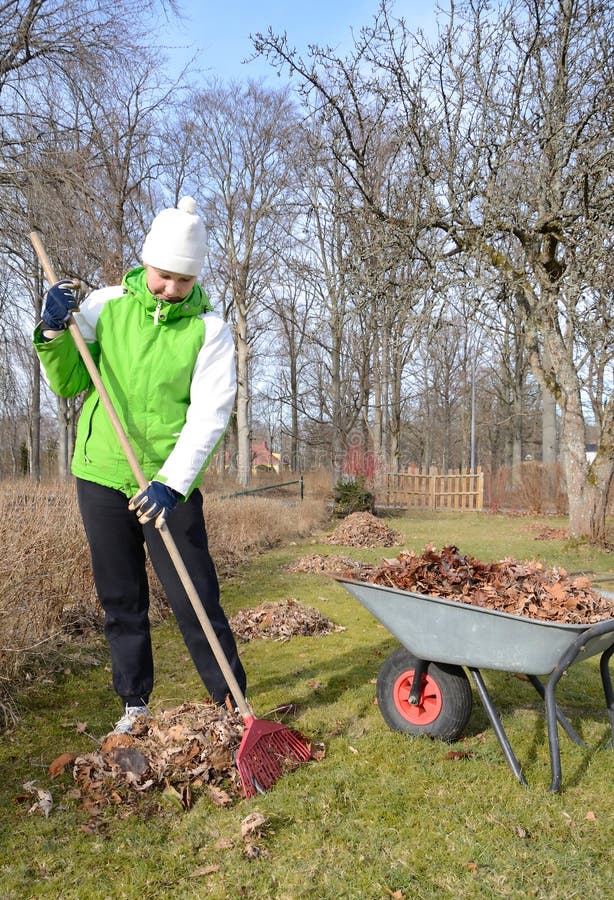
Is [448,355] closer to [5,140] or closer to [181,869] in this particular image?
[5,140]

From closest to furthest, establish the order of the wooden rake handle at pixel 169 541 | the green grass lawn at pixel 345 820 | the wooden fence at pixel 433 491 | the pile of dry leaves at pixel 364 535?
1. the green grass lawn at pixel 345 820
2. the wooden rake handle at pixel 169 541
3. the pile of dry leaves at pixel 364 535
4. the wooden fence at pixel 433 491

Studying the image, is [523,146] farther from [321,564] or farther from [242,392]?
[242,392]

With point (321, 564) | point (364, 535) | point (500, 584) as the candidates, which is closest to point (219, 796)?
point (500, 584)

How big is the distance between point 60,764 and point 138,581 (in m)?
0.76

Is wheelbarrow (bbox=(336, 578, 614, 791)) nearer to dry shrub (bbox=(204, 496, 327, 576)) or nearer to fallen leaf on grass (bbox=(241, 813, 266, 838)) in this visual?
fallen leaf on grass (bbox=(241, 813, 266, 838))

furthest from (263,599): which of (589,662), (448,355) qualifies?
(448,355)

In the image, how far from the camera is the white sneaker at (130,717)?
8.41ft

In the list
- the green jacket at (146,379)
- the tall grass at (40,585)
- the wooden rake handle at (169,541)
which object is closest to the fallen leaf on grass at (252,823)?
the wooden rake handle at (169,541)

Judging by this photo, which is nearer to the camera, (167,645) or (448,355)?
(167,645)

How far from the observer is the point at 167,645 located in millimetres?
4473

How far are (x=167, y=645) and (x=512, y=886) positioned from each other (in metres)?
2.98

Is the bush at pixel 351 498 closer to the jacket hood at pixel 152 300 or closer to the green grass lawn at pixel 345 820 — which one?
the green grass lawn at pixel 345 820

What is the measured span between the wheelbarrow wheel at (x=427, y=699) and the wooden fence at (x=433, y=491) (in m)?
14.1

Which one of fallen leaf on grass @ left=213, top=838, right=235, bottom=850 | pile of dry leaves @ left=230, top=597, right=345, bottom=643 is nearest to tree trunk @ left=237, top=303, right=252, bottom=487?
pile of dry leaves @ left=230, top=597, right=345, bottom=643
